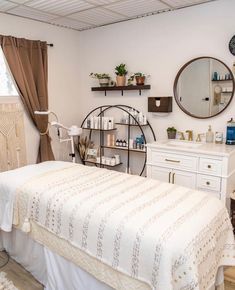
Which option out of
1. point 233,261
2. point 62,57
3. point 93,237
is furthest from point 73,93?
point 233,261

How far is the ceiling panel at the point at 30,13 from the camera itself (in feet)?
9.85

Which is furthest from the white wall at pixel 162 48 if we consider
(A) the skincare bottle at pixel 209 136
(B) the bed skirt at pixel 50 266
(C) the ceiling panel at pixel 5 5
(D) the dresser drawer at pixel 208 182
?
(B) the bed skirt at pixel 50 266

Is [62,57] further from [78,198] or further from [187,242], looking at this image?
[187,242]

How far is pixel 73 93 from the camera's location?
158 inches

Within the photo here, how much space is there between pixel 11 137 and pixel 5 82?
662mm

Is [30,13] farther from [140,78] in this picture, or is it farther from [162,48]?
[162,48]

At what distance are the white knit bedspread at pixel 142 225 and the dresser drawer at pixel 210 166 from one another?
77cm

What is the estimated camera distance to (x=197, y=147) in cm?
278

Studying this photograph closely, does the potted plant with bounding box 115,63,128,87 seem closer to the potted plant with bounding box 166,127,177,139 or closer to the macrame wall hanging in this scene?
the potted plant with bounding box 166,127,177,139

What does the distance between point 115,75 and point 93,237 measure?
8.62 feet

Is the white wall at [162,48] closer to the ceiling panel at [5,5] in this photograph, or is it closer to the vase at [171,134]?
the vase at [171,134]

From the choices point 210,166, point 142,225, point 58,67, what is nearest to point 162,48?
point 58,67

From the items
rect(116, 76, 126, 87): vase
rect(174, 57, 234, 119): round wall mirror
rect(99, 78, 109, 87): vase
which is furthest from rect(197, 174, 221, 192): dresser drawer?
rect(99, 78, 109, 87): vase

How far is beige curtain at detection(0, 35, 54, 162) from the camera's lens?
313cm
